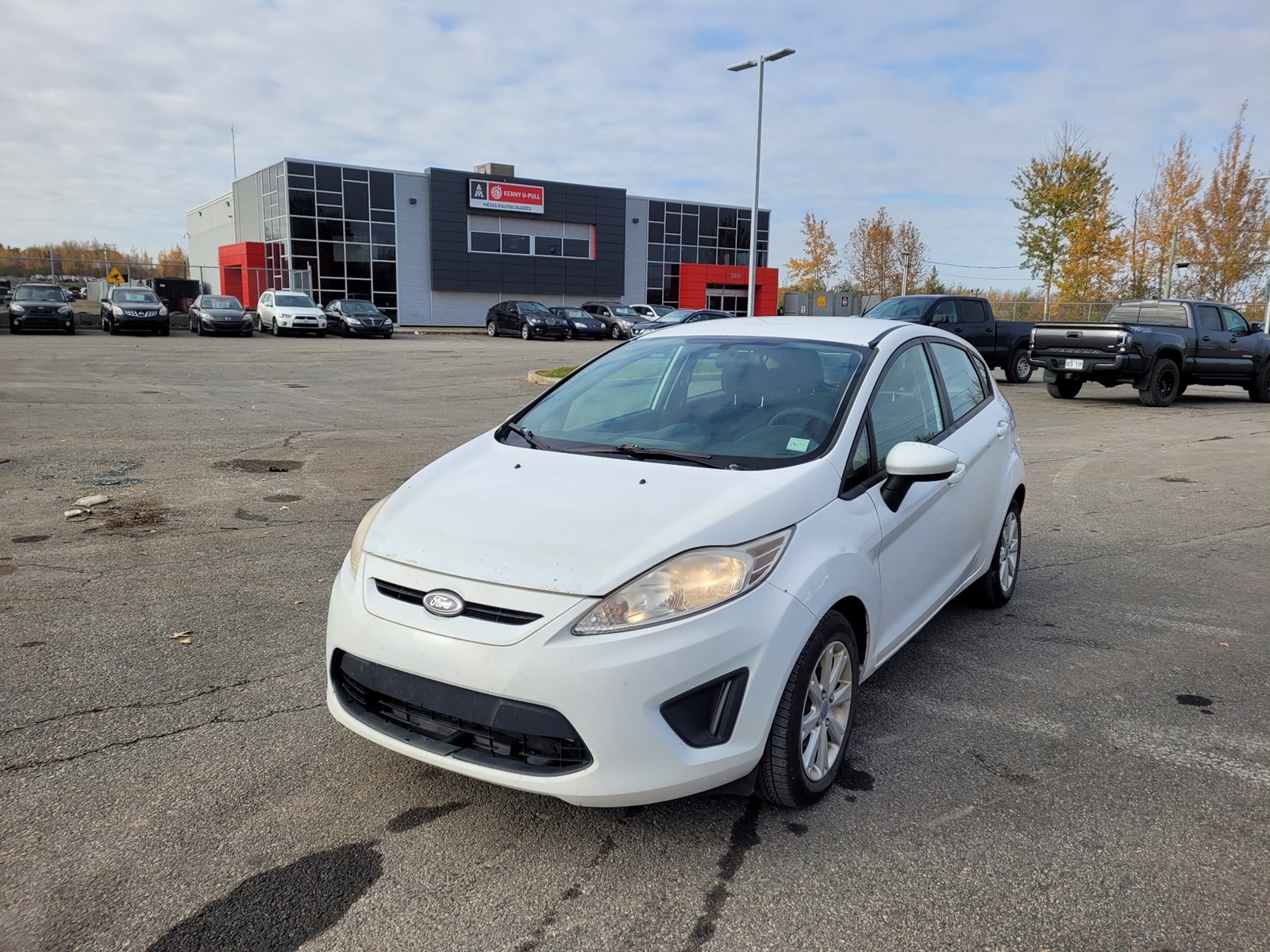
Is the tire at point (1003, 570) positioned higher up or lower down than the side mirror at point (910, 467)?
lower down

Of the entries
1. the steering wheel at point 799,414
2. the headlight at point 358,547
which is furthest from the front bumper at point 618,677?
the steering wheel at point 799,414

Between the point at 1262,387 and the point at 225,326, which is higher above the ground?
the point at 225,326

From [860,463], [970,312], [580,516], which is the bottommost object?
[580,516]

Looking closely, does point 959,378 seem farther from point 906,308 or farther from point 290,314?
point 290,314

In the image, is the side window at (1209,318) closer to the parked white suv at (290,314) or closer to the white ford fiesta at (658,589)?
the white ford fiesta at (658,589)

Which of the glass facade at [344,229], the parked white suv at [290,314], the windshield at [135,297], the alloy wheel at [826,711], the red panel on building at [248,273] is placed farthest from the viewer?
the red panel on building at [248,273]

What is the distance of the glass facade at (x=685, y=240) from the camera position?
53.7 m

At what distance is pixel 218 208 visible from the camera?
56.1m

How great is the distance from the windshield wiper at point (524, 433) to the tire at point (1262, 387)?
731 inches

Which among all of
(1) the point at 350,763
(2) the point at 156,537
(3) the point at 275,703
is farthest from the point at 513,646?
(2) the point at 156,537

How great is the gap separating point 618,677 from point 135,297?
1327 inches

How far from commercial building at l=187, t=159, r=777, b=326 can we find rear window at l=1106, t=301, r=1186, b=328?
35.6m

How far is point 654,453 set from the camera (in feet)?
11.7

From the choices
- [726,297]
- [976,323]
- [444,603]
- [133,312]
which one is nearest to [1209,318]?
[976,323]
